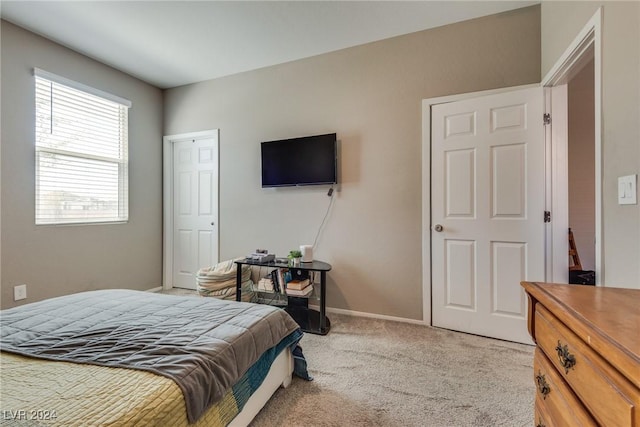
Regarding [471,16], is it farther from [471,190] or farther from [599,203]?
[599,203]

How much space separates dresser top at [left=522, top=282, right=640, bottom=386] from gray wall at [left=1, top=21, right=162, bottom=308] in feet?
12.1

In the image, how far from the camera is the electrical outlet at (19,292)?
239 centimetres

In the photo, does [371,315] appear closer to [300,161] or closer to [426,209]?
[426,209]

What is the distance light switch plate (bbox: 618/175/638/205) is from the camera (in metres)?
1.10

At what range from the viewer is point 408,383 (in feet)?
5.42

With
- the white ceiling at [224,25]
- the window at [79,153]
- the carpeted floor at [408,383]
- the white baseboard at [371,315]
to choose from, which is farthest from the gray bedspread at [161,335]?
the white ceiling at [224,25]

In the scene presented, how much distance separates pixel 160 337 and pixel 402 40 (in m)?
2.98

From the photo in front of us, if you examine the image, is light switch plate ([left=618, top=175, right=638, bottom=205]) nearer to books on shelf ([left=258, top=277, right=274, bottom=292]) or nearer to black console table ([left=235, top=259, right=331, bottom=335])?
black console table ([left=235, top=259, right=331, bottom=335])

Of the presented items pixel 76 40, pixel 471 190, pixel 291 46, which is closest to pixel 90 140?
pixel 76 40

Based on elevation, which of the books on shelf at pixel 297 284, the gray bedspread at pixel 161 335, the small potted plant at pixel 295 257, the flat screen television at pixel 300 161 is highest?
the flat screen television at pixel 300 161

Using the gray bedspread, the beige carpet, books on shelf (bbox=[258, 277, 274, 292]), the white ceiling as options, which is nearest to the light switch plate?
the beige carpet

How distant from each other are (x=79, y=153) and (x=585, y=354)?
3.94m

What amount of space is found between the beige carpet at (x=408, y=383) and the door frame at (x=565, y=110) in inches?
30.8

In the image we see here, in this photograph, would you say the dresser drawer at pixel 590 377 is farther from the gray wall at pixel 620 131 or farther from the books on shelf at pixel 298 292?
the books on shelf at pixel 298 292
